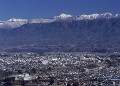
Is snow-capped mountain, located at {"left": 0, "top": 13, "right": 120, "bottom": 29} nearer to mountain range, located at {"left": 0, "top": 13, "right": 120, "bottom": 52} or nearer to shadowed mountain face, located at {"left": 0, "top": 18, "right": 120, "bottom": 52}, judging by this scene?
mountain range, located at {"left": 0, "top": 13, "right": 120, "bottom": 52}

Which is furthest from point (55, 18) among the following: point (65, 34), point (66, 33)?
point (65, 34)

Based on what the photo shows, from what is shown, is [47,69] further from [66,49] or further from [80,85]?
[66,49]

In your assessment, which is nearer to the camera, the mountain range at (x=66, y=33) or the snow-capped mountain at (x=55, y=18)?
the mountain range at (x=66, y=33)

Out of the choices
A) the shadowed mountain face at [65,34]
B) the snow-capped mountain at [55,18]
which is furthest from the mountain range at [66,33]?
the snow-capped mountain at [55,18]

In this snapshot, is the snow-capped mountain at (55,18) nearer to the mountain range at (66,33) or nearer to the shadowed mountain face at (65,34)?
the mountain range at (66,33)

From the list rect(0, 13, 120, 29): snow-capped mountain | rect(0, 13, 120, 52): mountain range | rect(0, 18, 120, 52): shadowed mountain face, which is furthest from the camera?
rect(0, 13, 120, 29): snow-capped mountain

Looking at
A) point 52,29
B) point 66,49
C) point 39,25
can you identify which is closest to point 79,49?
point 66,49

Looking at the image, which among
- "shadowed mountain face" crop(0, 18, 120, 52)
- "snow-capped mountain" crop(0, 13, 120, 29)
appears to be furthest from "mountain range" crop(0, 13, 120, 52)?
"snow-capped mountain" crop(0, 13, 120, 29)

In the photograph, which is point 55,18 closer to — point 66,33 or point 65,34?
point 66,33
